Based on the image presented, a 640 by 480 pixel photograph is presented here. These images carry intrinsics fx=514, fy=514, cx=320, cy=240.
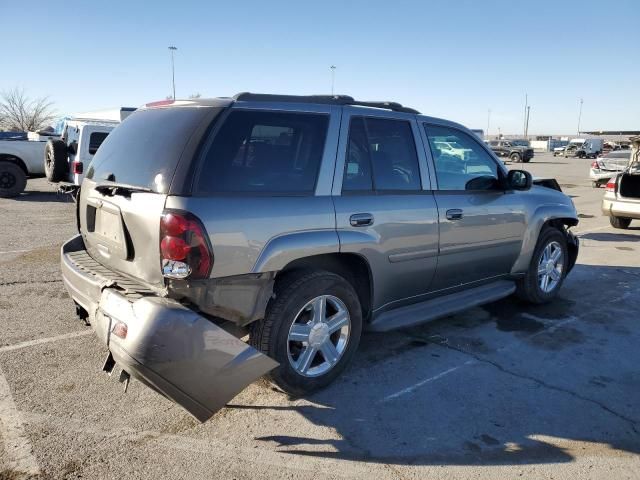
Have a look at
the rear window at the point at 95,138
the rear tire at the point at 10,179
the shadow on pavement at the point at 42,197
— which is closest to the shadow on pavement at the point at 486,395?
the rear window at the point at 95,138

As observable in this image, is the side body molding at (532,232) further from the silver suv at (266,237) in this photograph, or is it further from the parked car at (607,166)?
the parked car at (607,166)

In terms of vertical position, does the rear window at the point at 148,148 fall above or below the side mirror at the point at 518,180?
above

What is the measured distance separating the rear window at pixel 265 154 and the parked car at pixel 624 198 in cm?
868

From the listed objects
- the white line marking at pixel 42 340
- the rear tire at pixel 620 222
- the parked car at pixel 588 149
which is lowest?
the white line marking at pixel 42 340

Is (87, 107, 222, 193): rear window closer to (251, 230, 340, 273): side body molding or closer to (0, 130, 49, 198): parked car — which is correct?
(251, 230, 340, 273): side body molding

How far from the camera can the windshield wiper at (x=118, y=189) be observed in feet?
10.0

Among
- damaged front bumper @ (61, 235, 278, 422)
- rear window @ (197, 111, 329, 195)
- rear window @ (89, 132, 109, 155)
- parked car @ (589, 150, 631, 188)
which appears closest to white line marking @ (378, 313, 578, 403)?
damaged front bumper @ (61, 235, 278, 422)

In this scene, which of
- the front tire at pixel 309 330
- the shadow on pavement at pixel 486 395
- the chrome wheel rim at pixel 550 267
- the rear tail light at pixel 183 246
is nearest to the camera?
the rear tail light at pixel 183 246

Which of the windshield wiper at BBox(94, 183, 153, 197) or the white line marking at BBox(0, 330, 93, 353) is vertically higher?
the windshield wiper at BBox(94, 183, 153, 197)

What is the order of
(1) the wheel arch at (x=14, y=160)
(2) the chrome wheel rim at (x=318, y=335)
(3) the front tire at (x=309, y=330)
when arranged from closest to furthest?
(3) the front tire at (x=309, y=330), (2) the chrome wheel rim at (x=318, y=335), (1) the wheel arch at (x=14, y=160)

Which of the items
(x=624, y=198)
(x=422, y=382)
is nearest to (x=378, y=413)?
(x=422, y=382)

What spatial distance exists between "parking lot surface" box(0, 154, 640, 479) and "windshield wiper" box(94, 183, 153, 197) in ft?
4.37

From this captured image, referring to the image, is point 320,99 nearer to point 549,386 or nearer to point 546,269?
point 549,386

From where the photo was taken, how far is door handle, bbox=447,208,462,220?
4.16 metres
